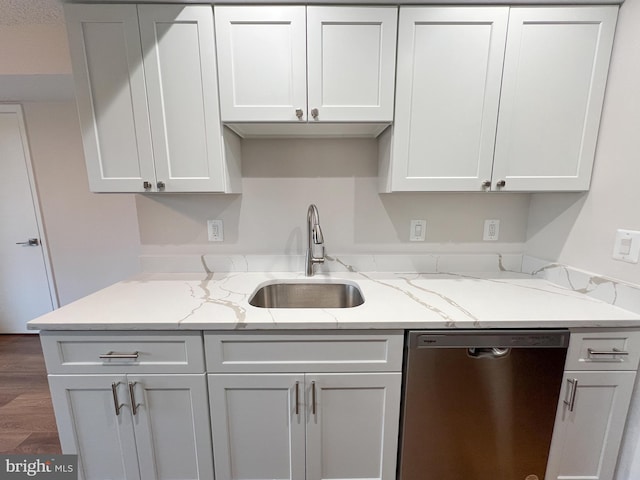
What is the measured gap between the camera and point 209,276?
1488 mm

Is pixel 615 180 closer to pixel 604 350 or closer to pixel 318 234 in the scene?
pixel 604 350

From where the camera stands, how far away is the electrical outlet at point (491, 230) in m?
1.56

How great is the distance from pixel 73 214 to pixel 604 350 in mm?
3831

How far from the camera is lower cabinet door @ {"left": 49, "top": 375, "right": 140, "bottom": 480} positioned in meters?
1.00

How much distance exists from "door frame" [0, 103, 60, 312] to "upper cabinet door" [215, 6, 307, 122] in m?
2.55

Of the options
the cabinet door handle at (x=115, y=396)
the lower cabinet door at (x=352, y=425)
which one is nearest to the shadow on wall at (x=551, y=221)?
the lower cabinet door at (x=352, y=425)

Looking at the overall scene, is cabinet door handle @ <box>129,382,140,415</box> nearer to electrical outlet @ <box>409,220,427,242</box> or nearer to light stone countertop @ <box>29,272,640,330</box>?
light stone countertop @ <box>29,272,640,330</box>

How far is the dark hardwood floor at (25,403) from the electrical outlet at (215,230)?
1460 mm

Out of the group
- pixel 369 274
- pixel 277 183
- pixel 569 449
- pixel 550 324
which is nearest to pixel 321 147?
pixel 277 183

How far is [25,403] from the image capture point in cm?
180

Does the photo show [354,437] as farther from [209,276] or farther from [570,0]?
[570,0]

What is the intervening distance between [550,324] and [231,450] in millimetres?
1351

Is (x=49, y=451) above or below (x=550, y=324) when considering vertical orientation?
below

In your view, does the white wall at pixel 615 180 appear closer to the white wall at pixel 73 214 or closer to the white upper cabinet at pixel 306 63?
the white upper cabinet at pixel 306 63
